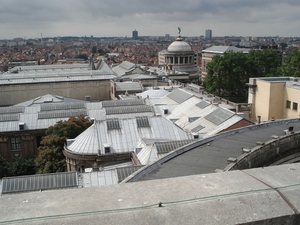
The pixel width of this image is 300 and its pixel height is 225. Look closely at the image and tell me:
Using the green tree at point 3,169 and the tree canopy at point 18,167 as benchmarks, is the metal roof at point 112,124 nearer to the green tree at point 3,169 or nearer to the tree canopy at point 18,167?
the tree canopy at point 18,167

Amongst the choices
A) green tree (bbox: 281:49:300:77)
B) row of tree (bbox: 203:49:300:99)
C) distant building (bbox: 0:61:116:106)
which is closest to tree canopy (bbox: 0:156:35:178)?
distant building (bbox: 0:61:116:106)

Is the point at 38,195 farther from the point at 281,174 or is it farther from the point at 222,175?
the point at 281,174

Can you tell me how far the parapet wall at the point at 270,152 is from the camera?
13566 mm

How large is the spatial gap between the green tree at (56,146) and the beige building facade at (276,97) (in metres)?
18.4

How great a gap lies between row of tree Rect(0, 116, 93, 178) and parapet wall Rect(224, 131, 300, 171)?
69.2 ft

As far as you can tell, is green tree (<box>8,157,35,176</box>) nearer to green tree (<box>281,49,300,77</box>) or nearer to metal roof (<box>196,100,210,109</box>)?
metal roof (<box>196,100,210,109</box>)

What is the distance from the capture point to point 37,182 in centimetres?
2108

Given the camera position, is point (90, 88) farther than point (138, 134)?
Yes

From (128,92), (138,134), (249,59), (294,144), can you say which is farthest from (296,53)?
(294,144)

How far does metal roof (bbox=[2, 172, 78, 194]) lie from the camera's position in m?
20.7

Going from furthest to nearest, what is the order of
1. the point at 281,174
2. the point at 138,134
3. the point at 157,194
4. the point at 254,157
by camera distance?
1. the point at 138,134
2. the point at 254,157
3. the point at 281,174
4. the point at 157,194

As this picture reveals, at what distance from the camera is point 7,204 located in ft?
14.6

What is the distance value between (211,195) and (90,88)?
6137 centimetres

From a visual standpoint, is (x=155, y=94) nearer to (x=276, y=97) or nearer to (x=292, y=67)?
(x=276, y=97)
